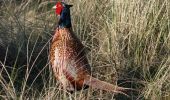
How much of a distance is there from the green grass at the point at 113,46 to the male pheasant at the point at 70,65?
11.9 inches

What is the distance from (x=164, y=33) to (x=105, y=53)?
26.7 inches

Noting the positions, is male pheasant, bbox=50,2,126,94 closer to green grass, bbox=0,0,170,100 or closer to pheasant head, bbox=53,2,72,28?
pheasant head, bbox=53,2,72,28

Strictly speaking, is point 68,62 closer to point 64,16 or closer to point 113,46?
point 64,16

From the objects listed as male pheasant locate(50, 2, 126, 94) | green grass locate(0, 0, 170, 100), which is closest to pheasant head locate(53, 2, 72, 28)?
male pheasant locate(50, 2, 126, 94)

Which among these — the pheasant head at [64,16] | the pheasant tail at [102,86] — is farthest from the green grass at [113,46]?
the pheasant head at [64,16]

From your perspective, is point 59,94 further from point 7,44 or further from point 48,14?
point 48,14

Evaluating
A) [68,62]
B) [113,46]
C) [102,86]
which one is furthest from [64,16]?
[113,46]

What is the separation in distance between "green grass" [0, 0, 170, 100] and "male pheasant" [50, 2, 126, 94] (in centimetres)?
30

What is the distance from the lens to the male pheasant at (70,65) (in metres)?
3.96

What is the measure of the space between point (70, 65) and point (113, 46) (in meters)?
0.90

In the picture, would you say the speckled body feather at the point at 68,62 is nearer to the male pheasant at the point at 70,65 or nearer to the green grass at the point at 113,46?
the male pheasant at the point at 70,65

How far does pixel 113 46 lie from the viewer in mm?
4801

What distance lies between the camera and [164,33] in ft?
16.6

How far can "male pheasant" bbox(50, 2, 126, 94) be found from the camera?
396 cm
